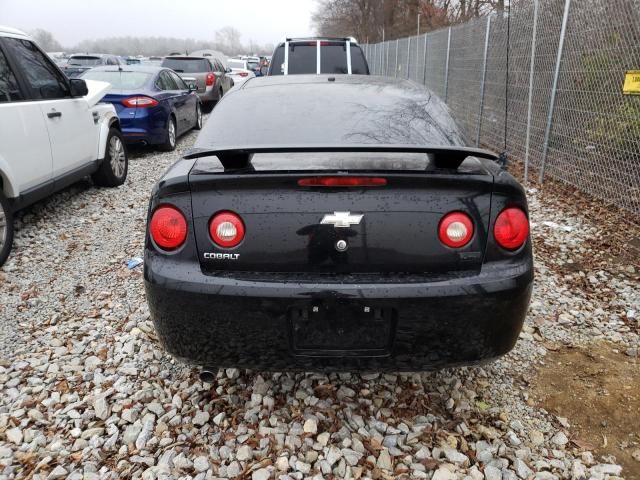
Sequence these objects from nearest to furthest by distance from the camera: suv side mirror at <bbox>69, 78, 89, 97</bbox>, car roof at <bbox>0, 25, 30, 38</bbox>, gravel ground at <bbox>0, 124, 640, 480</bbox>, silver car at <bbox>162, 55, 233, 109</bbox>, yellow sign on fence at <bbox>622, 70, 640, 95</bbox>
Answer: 1. gravel ground at <bbox>0, 124, 640, 480</bbox>
2. car roof at <bbox>0, 25, 30, 38</bbox>
3. yellow sign on fence at <bbox>622, 70, 640, 95</bbox>
4. suv side mirror at <bbox>69, 78, 89, 97</bbox>
5. silver car at <bbox>162, 55, 233, 109</bbox>

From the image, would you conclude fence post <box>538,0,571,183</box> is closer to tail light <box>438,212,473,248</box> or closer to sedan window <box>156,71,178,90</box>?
tail light <box>438,212,473,248</box>

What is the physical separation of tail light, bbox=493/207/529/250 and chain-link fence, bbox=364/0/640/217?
239cm

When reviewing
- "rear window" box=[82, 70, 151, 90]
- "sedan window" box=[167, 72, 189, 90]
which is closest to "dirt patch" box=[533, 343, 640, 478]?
"rear window" box=[82, 70, 151, 90]

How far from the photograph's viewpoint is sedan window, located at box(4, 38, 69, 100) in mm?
4609

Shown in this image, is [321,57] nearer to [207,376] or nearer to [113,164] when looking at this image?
[113,164]

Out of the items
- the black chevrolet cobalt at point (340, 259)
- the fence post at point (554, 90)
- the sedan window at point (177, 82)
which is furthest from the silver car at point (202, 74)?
the black chevrolet cobalt at point (340, 259)

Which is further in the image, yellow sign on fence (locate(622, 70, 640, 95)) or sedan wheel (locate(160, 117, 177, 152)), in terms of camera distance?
sedan wheel (locate(160, 117, 177, 152))

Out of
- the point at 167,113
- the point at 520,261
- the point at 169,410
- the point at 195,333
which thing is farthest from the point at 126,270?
the point at 167,113

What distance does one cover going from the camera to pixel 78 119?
214 inches

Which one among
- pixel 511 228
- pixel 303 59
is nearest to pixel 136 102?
pixel 303 59

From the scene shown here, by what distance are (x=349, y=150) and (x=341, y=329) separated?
753mm

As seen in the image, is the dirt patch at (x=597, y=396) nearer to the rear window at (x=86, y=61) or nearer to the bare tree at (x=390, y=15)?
the bare tree at (x=390, y=15)

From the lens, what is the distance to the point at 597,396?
2.67m

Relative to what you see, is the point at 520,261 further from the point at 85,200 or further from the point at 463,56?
the point at 463,56
